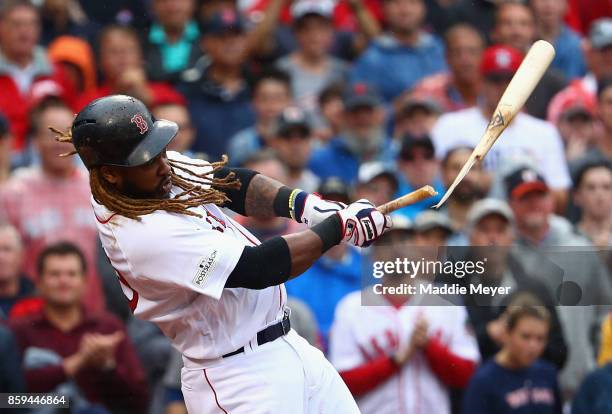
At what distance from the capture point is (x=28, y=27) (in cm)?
845

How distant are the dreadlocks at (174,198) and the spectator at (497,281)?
1.62 meters

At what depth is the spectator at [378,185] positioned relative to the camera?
7141mm

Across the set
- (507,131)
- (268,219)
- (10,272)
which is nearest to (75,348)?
(10,272)

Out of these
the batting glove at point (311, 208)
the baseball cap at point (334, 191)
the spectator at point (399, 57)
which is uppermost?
the spectator at point (399, 57)

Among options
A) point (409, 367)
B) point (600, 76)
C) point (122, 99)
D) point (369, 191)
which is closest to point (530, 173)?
point (369, 191)

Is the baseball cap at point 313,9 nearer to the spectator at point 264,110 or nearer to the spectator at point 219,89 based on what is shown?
the spectator at point 219,89

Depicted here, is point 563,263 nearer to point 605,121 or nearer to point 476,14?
point 605,121

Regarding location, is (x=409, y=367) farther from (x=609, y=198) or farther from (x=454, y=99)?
(x=454, y=99)

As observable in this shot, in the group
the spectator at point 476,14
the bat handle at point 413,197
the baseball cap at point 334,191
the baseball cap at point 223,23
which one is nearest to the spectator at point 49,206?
the baseball cap at point 334,191

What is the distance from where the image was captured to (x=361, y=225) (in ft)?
14.0

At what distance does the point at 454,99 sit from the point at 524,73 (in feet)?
12.5

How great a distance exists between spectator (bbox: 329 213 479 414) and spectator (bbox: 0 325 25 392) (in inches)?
66.6

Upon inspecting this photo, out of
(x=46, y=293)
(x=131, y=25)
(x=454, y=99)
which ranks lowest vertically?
(x=46, y=293)

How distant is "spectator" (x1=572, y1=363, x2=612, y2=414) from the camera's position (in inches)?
238
